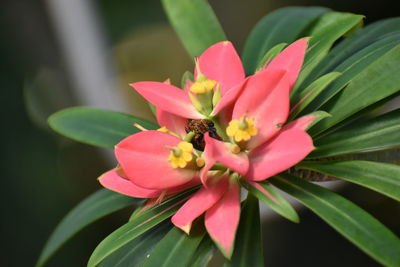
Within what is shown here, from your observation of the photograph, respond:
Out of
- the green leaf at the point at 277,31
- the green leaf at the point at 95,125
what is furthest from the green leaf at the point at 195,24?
the green leaf at the point at 95,125

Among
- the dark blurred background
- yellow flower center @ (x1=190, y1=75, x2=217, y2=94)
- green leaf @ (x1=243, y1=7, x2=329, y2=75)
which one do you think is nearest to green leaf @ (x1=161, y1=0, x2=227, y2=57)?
green leaf @ (x1=243, y1=7, x2=329, y2=75)

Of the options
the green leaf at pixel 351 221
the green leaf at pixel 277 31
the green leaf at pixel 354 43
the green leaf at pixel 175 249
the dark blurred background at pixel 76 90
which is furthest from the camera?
the dark blurred background at pixel 76 90

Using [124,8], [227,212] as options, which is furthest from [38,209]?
[227,212]

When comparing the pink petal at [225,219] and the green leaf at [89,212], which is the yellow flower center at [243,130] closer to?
the pink petal at [225,219]

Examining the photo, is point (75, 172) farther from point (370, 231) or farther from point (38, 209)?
point (370, 231)

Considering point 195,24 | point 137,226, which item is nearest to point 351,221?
point 137,226

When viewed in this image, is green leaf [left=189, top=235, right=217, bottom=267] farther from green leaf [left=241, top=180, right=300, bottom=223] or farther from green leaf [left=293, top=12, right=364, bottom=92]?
green leaf [left=293, top=12, right=364, bottom=92]

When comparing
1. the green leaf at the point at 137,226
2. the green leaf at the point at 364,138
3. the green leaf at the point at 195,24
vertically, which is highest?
the green leaf at the point at 195,24

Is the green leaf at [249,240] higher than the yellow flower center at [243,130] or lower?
lower
